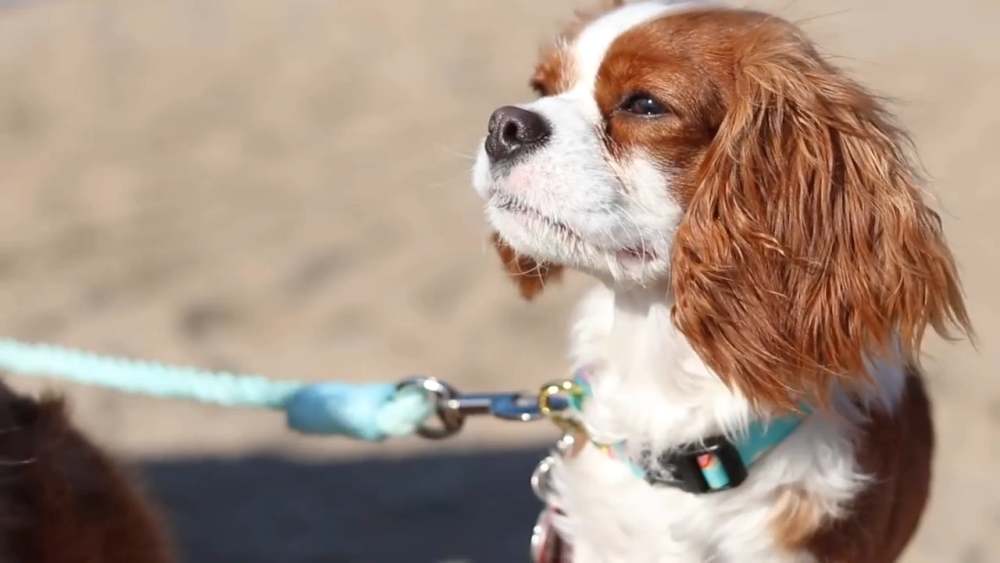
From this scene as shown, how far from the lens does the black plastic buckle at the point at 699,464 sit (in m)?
1.73

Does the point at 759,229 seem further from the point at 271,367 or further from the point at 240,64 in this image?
the point at 240,64

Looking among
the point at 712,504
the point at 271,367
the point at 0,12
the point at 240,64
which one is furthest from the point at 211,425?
the point at 0,12

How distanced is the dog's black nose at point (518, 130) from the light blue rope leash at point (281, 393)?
674 mm

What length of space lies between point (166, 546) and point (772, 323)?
1092 mm

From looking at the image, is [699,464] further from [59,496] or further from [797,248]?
[59,496]

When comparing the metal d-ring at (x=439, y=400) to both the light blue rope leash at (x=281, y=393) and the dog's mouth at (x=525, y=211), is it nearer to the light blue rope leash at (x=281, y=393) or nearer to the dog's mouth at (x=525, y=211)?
the light blue rope leash at (x=281, y=393)

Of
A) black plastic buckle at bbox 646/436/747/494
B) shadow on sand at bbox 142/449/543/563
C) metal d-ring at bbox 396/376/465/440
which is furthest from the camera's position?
shadow on sand at bbox 142/449/543/563

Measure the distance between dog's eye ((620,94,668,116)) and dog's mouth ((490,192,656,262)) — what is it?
0.20 m

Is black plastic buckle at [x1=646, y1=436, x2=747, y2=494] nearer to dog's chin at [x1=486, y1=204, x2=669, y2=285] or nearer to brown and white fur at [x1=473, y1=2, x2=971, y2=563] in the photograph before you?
brown and white fur at [x1=473, y1=2, x2=971, y2=563]

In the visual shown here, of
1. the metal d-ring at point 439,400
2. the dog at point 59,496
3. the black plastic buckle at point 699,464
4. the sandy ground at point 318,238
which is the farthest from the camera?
the sandy ground at point 318,238

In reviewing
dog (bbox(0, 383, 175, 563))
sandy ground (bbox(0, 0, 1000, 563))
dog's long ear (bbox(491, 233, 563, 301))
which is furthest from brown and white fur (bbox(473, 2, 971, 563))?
dog (bbox(0, 383, 175, 563))

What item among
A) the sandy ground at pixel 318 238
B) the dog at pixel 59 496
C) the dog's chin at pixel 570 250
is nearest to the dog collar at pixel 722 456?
the dog's chin at pixel 570 250

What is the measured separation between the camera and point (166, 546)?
1878 millimetres

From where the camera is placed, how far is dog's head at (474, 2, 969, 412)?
1.60 meters
